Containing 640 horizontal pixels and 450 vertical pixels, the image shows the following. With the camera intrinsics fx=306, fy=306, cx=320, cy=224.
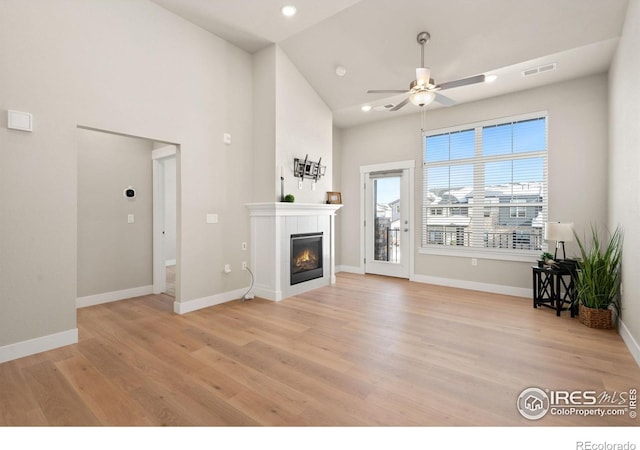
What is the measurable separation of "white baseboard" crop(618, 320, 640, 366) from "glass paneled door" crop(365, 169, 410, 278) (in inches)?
123

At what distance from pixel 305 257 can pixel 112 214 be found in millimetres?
2876

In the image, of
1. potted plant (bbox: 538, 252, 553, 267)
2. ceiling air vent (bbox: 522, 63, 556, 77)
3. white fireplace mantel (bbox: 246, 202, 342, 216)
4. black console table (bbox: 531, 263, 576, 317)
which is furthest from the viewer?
white fireplace mantel (bbox: 246, 202, 342, 216)

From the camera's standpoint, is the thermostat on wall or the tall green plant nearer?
the tall green plant

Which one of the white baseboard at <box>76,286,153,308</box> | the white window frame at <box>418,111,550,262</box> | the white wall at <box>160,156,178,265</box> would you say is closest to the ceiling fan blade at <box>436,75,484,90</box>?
the white window frame at <box>418,111,550,262</box>

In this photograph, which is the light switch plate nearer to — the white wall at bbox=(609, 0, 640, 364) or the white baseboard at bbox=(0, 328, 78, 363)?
the white baseboard at bbox=(0, 328, 78, 363)

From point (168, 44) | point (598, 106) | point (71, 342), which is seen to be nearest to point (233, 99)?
point (168, 44)

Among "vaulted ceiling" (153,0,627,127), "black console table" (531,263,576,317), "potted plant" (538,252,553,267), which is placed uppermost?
"vaulted ceiling" (153,0,627,127)

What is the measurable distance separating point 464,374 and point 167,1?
15.7 feet

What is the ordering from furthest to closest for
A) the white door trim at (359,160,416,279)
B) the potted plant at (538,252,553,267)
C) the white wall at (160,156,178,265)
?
1. the white wall at (160,156,178,265)
2. the white door trim at (359,160,416,279)
3. the potted plant at (538,252,553,267)

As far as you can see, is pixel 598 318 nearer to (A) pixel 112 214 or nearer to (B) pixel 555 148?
(B) pixel 555 148

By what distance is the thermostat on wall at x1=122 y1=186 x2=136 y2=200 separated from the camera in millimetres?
4500

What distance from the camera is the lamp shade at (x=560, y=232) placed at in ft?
12.4

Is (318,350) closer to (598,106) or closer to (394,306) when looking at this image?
(394,306)

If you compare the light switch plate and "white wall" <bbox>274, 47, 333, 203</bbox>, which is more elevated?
"white wall" <bbox>274, 47, 333, 203</bbox>
